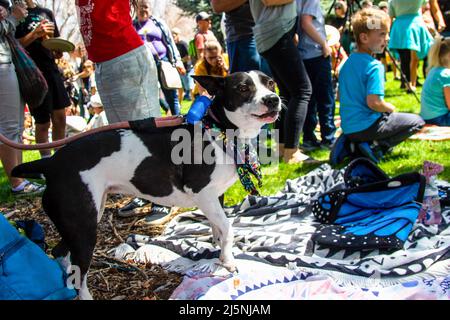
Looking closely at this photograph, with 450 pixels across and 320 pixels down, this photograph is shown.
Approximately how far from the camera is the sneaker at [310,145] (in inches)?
222

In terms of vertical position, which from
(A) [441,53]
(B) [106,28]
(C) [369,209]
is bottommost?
(C) [369,209]

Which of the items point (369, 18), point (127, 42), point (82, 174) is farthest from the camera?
point (369, 18)

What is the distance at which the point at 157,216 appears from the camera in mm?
3693

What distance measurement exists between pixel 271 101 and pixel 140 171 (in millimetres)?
838

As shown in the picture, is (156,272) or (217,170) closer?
(217,170)

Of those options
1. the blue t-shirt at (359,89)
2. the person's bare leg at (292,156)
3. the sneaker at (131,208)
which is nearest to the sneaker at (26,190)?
the sneaker at (131,208)

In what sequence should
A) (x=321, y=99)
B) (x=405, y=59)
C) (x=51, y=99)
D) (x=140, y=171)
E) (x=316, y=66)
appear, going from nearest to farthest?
(x=140, y=171)
(x=51, y=99)
(x=316, y=66)
(x=321, y=99)
(x=405, y=59)

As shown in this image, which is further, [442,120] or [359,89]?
[442,120]

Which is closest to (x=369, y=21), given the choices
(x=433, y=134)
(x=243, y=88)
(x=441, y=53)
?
(x=441, y=53)

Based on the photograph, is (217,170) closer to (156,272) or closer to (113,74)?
(156,272)

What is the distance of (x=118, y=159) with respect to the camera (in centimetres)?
249

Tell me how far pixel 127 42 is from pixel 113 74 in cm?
25

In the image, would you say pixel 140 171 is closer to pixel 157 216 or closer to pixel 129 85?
pixel 129 85
